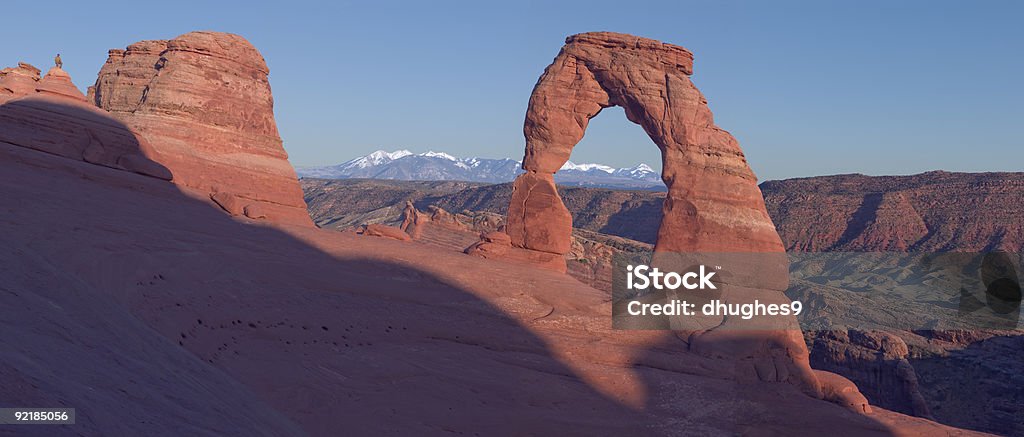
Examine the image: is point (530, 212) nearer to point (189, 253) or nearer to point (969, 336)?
point (189, 253)

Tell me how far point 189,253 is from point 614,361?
418 inches

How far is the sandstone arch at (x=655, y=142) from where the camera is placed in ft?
80.5

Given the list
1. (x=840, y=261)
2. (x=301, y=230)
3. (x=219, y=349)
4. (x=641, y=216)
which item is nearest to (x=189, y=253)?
(x=219, y=349)

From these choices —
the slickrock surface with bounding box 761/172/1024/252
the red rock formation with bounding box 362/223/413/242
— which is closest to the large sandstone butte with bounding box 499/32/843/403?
the red rock formation with bounding box 362/223/413/242

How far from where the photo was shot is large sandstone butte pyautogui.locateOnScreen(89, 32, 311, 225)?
90.1 feet

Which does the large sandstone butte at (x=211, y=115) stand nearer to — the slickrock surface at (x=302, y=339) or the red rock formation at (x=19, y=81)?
the slickrock surface at (x=302, y=339)

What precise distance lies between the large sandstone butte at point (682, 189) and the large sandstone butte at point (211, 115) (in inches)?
385

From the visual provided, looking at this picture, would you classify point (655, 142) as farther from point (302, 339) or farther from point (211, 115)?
point (211, 115)

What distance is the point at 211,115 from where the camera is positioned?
28.8 metres

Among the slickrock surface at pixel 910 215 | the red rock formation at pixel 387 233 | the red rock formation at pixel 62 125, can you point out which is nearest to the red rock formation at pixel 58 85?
the red rock formation at pixel 62 125

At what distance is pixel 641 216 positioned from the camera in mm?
105438

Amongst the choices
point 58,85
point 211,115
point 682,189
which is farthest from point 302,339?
point 211,115

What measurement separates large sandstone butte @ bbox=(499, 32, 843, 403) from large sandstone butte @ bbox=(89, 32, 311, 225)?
32.1 feet

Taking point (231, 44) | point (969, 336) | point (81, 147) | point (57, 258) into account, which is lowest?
point (969, 336)
